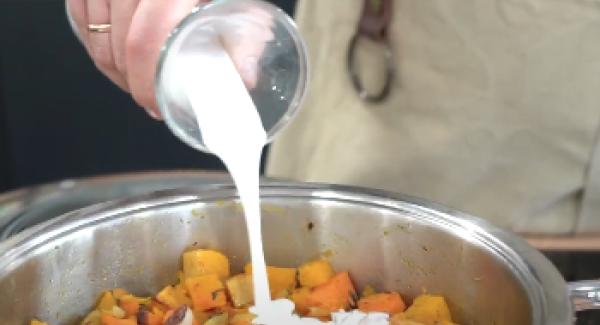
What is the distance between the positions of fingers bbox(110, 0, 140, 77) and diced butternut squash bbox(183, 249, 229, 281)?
0.19m

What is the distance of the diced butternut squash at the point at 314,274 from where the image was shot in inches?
32.1

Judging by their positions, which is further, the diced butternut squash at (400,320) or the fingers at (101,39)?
the fingers at (101,39)

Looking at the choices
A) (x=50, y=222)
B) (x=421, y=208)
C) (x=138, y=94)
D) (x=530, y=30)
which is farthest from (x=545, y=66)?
(x=50, y=222)

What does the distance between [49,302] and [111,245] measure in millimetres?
71

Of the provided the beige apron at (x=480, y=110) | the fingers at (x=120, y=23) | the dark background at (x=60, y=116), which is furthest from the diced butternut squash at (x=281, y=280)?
the dark background at (x=60, y=116)

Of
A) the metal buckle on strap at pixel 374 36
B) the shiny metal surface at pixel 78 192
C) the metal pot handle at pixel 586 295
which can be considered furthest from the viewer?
the metal buckle on strap at pixel 374 36

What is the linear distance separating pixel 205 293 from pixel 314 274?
100mm

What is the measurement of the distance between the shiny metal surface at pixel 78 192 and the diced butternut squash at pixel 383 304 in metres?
0.27

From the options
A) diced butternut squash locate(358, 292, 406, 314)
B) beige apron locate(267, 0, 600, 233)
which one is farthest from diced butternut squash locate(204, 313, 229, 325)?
beige apron locate(267, 0, 600, 233)

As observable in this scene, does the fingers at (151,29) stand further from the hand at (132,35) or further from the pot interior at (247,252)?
the pot interior at (247,252)

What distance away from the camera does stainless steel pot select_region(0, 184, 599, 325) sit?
73 cm

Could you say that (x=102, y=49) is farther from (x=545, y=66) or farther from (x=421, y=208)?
(x=545, y=66)

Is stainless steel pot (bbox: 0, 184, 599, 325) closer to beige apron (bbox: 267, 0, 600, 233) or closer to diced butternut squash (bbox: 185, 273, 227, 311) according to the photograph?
diced butternut squash (bbox: 185, 273, 227, 311)

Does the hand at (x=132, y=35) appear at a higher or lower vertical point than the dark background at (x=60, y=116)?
higher
